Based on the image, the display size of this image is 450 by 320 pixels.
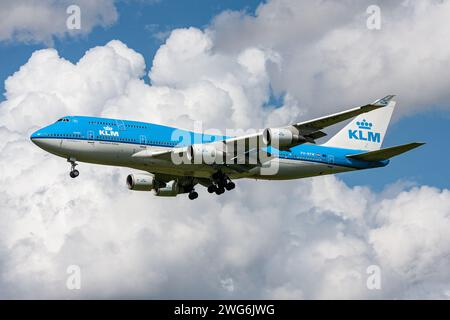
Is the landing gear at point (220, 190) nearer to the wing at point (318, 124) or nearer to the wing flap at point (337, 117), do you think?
the wing at point (318, 124)

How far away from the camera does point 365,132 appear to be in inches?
2849

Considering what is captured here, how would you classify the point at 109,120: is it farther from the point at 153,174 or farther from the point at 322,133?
the point at 322,133

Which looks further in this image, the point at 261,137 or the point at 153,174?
the point at 153,174

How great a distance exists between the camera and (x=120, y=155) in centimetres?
5641

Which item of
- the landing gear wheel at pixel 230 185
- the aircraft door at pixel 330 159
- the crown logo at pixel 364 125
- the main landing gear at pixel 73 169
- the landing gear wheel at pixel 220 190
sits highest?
the crown logo at pixel 364 125

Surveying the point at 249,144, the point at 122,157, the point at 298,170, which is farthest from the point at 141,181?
the point at 298,170

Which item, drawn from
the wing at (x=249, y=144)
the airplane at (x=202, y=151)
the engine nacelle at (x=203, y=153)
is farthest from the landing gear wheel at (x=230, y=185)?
the engine nacelle at (x=203, y=153)

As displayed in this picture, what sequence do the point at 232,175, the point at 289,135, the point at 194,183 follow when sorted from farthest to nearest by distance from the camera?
the point at 194,183, the point at 232,175, the point at 289,135

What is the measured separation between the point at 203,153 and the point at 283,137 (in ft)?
20.7

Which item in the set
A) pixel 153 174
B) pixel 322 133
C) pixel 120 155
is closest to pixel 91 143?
pixel 120 155

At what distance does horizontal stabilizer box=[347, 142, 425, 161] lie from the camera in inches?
2288

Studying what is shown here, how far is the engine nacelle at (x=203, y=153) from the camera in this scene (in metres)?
57.2
